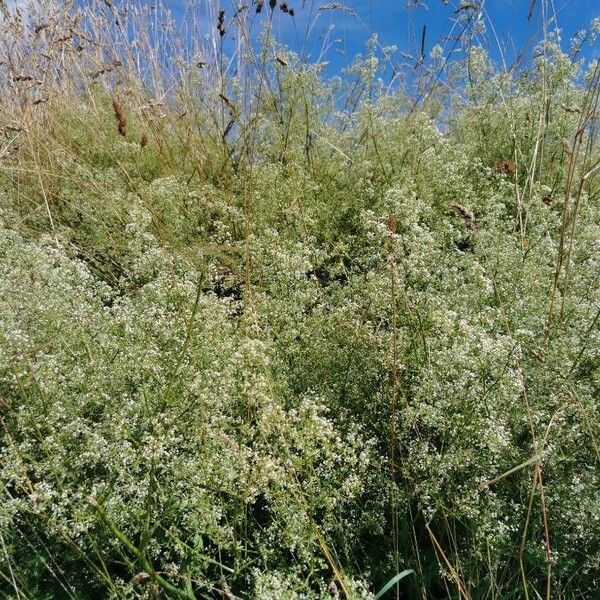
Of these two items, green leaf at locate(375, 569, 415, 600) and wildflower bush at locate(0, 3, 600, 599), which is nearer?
green leaf at locate(375, 569, 415, 600)

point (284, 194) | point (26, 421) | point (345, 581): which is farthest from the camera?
point (284, 194)

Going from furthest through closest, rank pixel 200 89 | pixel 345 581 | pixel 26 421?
pixel 200 89 → pixel 26 421 → pixel 345 581

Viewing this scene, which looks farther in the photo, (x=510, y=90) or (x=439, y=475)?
(x=510, y=90)

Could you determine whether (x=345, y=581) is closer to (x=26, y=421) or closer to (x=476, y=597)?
(x=476, y=597)

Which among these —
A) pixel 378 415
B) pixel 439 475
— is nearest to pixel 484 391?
pixel 439 475

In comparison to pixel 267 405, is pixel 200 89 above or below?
above

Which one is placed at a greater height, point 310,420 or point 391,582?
point 310,420

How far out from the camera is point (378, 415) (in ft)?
6.99

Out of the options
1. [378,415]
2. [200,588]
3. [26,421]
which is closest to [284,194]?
[378,415]

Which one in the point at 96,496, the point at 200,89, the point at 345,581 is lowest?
the point at 96,496

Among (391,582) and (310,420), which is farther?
(310,420)

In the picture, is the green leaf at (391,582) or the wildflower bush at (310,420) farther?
the wildflower bush at (310,420)

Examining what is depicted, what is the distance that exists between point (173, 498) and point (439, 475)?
2.30ft

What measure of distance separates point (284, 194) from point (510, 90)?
1.93 m
